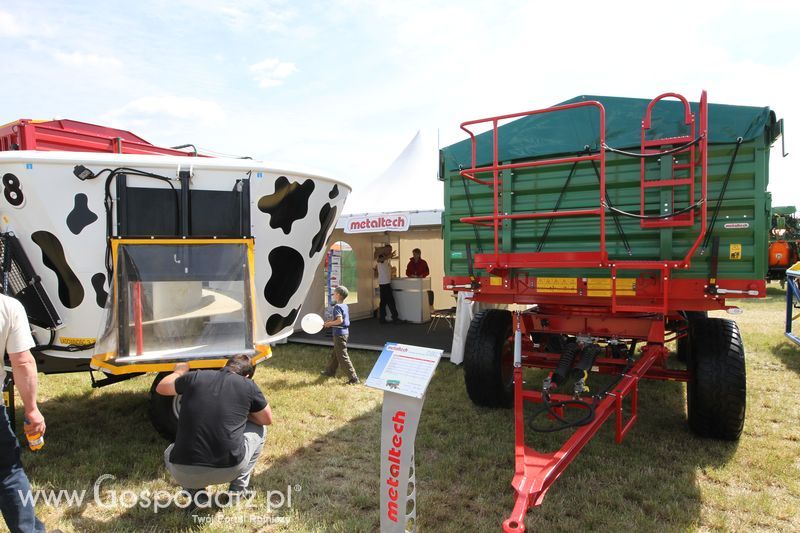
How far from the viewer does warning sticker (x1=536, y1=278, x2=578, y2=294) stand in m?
3.93

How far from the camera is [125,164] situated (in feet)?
11.4

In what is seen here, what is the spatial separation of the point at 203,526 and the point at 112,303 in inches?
63.6

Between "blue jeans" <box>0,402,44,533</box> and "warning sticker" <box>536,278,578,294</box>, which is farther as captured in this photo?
"warning sticker" <box>536,278,578,294</box>

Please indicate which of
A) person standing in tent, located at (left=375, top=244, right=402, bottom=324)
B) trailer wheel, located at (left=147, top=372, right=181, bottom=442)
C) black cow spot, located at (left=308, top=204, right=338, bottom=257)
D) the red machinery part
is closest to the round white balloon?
black cow spot, located at (left=308, top=204, right=338, bottom=257)

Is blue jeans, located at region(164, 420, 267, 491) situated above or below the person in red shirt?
below

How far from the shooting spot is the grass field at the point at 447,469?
3.08 metres

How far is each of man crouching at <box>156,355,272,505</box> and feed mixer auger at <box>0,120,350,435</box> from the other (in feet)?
1.66

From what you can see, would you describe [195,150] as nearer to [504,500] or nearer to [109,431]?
[109,431]

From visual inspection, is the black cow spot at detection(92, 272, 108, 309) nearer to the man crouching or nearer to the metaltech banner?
the man crouching

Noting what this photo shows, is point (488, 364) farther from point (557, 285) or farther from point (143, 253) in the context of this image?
point (143, 253)

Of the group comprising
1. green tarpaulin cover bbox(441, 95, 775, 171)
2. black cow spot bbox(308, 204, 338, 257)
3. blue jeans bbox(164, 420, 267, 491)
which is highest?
green tarpaulin cover bbox(441, 95, 775, 171)

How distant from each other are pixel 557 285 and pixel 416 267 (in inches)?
286

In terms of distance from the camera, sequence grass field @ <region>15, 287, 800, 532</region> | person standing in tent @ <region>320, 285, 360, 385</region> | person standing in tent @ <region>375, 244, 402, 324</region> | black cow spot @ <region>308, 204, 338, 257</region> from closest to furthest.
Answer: grass field @ <region>15, 287, 800, 532</region> → black cow spot @ <region>308, 204, 338, 257</region> → person standing in tent @ <region>320, 285, 360, 385</region> → person standing in tent @ <region>375, 244, 402, 324</region>

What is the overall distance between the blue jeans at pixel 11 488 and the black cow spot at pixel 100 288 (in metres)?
1.11
